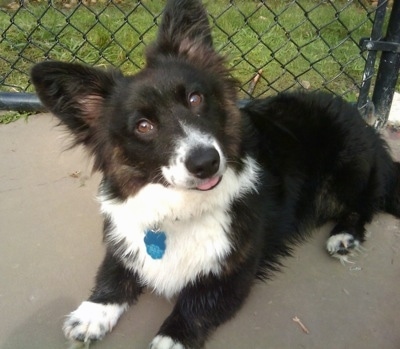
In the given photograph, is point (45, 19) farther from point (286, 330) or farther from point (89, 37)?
point (286, 330)

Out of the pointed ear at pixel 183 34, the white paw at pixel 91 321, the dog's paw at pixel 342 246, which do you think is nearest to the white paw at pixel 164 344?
the white paw at pixel 91 321

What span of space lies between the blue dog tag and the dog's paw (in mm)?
1112

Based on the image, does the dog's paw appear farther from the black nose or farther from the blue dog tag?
the black nose

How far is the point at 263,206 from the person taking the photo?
2.63m

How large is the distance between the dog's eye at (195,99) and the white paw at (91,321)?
3.70 ft

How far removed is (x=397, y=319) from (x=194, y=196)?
127 centimetres

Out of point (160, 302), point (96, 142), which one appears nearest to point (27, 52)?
point (96, 142)

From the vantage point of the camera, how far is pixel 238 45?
519 centimetres

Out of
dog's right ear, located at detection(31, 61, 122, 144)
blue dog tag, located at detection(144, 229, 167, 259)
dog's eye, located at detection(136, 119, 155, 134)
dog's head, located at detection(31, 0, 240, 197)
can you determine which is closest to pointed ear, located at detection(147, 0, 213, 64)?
dog's head, located at detection(31, 0, 240, 197)

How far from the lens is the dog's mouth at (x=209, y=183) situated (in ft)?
6.89

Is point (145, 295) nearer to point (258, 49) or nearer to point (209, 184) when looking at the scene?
point (209, 184)

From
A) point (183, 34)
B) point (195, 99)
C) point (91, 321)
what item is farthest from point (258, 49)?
point (91, 321)

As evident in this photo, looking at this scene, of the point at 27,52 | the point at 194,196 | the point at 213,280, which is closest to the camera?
the point at 194,196

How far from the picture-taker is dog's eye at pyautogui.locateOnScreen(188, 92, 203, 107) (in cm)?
224
